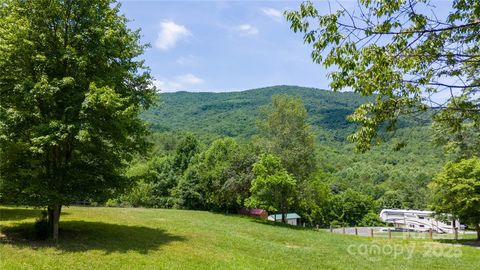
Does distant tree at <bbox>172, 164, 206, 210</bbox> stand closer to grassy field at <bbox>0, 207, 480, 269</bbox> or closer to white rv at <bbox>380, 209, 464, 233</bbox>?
grassy field at <bbox>0, 207, 480, 269</bbox>

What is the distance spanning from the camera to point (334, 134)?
140 m

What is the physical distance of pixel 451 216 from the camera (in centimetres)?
3116

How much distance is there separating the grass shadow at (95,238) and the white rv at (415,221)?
4462 cm

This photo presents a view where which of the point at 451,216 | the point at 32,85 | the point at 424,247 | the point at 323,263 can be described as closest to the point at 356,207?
the point at 451,216

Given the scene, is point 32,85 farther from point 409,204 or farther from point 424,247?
point 409,204

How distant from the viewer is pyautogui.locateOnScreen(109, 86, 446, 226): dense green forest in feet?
114

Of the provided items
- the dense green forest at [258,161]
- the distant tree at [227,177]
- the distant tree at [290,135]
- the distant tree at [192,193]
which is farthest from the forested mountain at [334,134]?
the distant tree at [290,135]

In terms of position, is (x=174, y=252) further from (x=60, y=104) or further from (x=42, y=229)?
(x=60, y=104)

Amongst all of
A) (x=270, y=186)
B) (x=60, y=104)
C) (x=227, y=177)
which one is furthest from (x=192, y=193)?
(x=60, y=104)

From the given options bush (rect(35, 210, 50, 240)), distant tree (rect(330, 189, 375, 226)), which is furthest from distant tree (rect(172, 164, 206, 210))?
distant tree (rect(330, 189, 375, 226))

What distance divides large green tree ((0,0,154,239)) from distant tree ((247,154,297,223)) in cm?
1756

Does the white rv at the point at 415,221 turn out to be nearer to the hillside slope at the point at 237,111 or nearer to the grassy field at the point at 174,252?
the grassy field at the point at 174,252

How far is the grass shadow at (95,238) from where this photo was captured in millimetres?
13010

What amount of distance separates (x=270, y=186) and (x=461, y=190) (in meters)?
14.7
